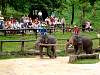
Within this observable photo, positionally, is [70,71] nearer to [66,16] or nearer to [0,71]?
[0,71]

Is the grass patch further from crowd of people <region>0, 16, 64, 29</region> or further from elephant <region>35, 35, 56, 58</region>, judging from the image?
crowd of people <region>0, 16, 64, 29</region>

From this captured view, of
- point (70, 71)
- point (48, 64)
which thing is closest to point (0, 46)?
point (48, 64)

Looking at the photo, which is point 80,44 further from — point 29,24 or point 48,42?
point 29,24

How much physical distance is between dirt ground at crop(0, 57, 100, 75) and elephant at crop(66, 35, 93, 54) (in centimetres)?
263

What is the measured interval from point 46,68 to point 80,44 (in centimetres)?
537

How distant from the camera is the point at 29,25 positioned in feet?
122

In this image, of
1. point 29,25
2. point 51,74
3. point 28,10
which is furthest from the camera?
point 28,10

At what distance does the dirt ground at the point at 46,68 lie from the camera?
18.1 m

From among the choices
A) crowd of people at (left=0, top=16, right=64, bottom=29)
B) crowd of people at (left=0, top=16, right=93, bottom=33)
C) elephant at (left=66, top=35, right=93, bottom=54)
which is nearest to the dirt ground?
elephant at (left=66, top=35, right=93, bottom=54)

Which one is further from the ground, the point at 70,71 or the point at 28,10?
the point at 28,10

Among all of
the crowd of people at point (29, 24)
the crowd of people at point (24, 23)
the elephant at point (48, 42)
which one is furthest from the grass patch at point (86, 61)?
the crowd of people at point (24, 23)

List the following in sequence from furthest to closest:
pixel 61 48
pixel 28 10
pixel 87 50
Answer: pixel 28 10, pixel 61 48, pixel 87 50

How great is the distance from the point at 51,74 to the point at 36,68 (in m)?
1.75

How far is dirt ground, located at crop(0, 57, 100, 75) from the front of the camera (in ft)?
59.5
